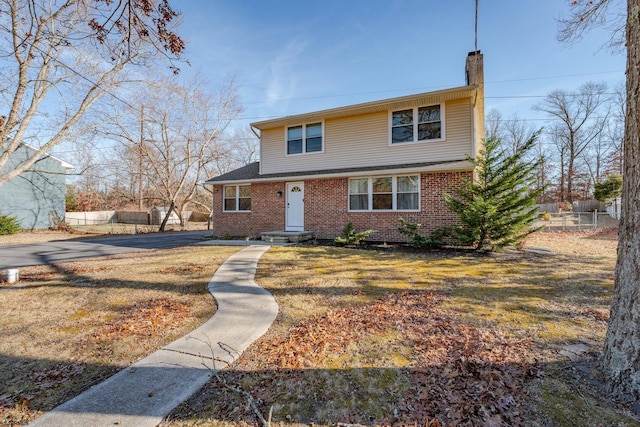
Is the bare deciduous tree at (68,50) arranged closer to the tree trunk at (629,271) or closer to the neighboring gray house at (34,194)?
the tree trunk at (629,271)

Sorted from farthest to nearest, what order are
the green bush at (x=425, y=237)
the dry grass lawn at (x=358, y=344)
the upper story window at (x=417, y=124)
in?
the upper story window at (x=417, y=124) < the green bush at (x=425, y=237) < the dry grass lawn at (x=358, y=344)

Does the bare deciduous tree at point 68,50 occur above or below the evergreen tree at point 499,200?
above

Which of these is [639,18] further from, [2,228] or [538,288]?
[2,228]

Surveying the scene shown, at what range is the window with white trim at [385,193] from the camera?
10.6m

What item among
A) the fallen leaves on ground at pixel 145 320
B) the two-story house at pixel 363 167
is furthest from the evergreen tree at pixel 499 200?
the fallen leaves on ground at pixel 145 320

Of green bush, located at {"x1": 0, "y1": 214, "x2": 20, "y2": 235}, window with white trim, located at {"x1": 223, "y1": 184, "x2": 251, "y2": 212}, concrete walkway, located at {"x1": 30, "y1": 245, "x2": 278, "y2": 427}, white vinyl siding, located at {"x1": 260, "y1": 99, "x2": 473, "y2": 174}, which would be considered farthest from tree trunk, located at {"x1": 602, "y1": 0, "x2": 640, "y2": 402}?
green bush, located at {"x1": 0, "y1": 214, "x2": 20, "y2": 235}

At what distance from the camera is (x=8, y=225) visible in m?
16.3

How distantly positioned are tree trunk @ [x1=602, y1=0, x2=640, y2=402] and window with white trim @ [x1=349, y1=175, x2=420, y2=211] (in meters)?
7.93

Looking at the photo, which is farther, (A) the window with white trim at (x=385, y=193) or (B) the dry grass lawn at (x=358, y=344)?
(A) the window with white trim at (x=385, y=193)

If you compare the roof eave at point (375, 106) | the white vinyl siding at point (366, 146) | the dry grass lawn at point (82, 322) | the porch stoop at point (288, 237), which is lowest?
the dry grass lawn at point (82, 322)

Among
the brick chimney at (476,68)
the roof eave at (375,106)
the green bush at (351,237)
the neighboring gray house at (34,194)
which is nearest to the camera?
the roof eave at (375,106)

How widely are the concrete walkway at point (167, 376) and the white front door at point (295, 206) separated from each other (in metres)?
7.90

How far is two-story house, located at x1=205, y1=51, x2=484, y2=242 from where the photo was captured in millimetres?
10188

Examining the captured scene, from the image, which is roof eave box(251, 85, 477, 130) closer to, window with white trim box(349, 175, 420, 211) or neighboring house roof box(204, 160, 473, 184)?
neighboring house roof box(204, 160, 473, 184)
